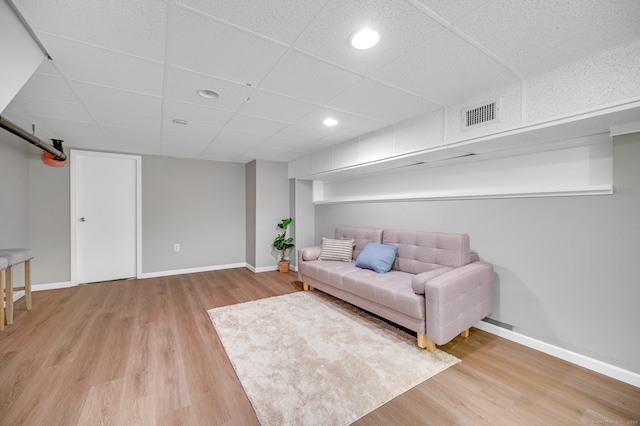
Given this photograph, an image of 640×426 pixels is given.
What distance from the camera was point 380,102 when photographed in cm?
235

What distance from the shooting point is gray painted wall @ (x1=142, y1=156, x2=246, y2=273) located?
462cm

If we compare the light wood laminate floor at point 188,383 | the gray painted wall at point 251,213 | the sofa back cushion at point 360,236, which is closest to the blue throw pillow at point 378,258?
the sofa back cushion at point 360,236

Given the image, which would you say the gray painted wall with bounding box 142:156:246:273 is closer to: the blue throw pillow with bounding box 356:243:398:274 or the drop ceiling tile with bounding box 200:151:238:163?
the drop ceiling tile with bounding box 200:151:238:163

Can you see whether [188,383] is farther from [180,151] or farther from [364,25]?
[180,151]

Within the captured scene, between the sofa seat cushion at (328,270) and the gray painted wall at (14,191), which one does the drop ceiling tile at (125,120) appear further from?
the sofa seat cushion at (328,270)

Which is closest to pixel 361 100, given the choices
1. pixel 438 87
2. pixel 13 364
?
pixel 438 87

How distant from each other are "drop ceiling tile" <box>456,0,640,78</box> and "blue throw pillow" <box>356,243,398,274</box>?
7.09 feet

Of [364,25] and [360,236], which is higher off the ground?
[364,25]

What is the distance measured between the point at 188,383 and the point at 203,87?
2303mm

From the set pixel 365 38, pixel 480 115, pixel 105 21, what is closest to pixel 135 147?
pixel 105 21

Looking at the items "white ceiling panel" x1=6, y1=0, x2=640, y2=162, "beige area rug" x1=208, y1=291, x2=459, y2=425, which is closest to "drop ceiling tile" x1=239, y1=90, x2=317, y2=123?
"white ceiling panel" x1=6, y1=0, x2=640, y2=162

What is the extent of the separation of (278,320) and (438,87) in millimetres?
2782

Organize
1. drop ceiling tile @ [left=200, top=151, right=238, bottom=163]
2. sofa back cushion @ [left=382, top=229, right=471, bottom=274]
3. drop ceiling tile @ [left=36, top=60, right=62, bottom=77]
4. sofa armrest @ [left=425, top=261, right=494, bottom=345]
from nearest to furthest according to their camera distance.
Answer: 1. drop ceiling tile @ [left=36, top=60, right=62, bottom=77]
2. sofa armrest @ [left=425, top=261, right=494, bottom=345]
3. sofa back cushion @ [left=382, top=229, right=471, bottom=274]
4. drop ceiling tile @ [left=200, top=151, right=238, bottom=163]

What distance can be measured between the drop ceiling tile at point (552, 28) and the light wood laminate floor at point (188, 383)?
2.27m
